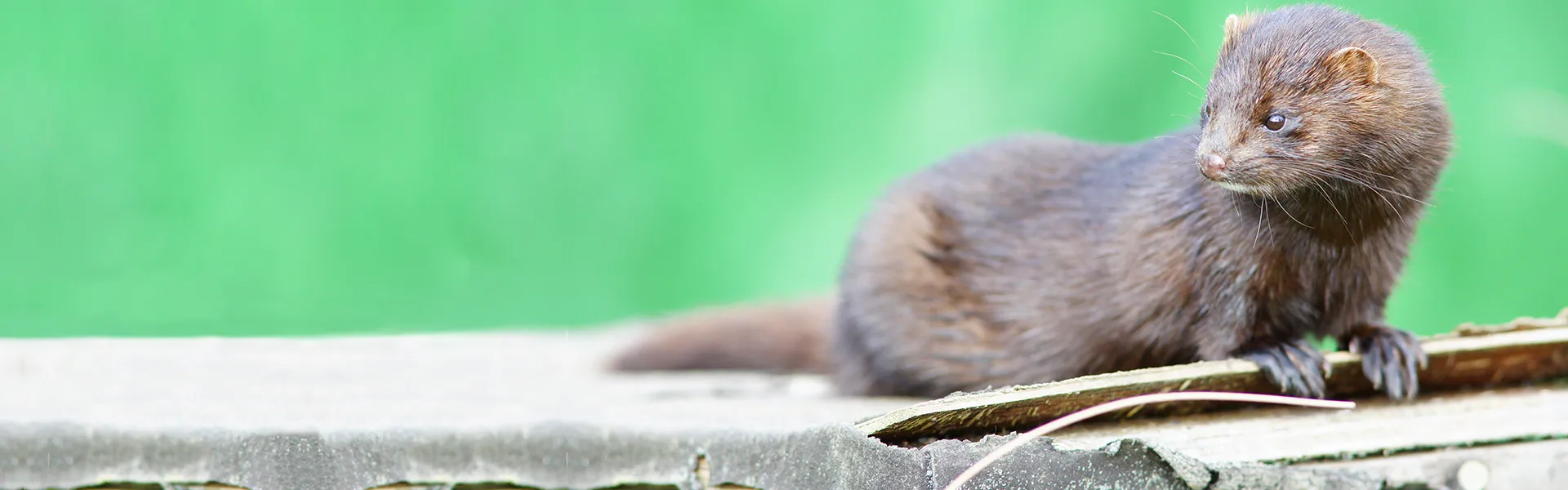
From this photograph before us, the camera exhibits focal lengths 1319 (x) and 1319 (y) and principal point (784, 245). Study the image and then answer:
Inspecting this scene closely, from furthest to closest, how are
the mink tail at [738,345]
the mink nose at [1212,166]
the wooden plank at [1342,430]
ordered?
the mink tail at [738,345], the mink nose at [1212,166], the wooden plank at [1342,430]

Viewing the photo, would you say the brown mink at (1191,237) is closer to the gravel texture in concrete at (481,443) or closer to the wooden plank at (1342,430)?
the wooden plank at (1342,430)

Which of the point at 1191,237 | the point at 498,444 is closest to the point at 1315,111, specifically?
the point at 1191,237

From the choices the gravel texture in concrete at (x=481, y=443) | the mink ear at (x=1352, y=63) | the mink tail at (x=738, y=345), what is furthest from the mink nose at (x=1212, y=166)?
the mink tail at (x=738, y=345)

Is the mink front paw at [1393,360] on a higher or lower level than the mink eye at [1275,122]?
lower

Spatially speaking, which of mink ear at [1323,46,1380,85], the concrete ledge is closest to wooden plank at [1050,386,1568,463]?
the concrete ledge

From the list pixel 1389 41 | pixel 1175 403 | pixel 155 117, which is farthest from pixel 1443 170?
pixel 155 117

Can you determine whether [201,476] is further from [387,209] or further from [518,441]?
[387,209]

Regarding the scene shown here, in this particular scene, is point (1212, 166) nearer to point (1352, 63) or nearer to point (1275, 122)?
point (1275, 122)
